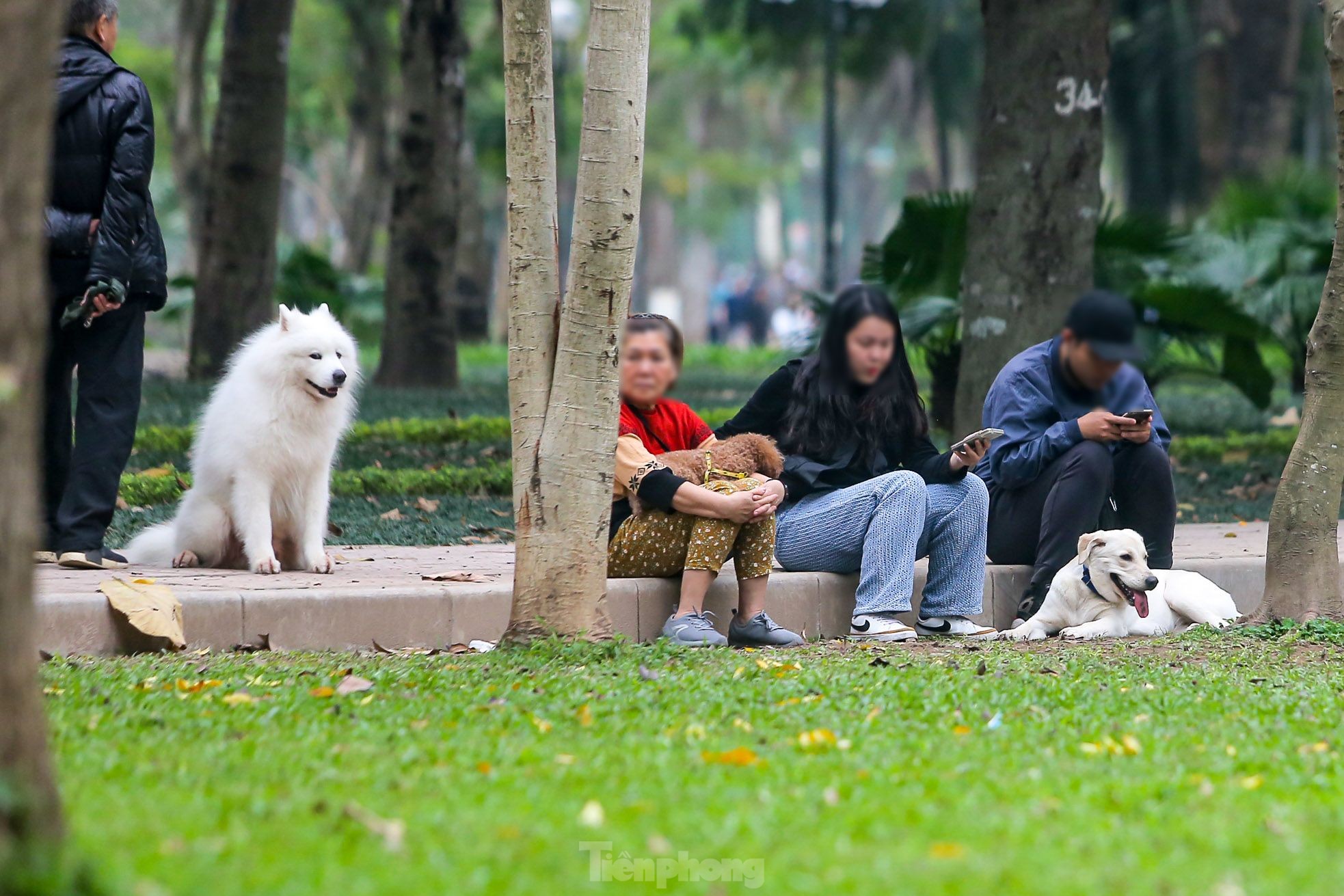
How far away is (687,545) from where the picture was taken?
238 inches

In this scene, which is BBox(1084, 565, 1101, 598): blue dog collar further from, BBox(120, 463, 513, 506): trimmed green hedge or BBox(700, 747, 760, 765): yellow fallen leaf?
BBox(120, 463, 513, 506): trimmed green hedge

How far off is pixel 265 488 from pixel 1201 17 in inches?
884

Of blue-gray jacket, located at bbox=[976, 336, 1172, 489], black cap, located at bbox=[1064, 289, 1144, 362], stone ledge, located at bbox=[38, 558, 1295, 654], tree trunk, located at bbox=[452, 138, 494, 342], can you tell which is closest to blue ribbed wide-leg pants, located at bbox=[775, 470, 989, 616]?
stone ledge, located at bbox=[38, 558, 1295, 654]

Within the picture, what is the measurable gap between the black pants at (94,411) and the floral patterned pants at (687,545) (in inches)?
77.7

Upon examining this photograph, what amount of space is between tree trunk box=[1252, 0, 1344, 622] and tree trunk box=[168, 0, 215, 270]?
19699 mm

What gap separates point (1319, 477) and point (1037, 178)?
11.8 ft

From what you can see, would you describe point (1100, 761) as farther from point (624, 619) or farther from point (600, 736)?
point (624, 619)

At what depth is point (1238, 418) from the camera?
14.5 m

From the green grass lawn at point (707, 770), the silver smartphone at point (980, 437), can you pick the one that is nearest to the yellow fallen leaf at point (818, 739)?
the green grass lawn at point (707, 770)

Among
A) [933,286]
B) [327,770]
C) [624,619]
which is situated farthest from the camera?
Answer: [933,286]

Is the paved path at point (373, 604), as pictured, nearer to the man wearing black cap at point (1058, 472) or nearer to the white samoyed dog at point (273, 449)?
the white samoyed dog at point (273, 449)

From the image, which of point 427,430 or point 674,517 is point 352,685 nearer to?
point 674,517

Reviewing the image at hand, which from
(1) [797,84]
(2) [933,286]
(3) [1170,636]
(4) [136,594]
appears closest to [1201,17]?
(1) [797,84]

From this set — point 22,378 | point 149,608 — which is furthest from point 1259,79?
point 22,378
